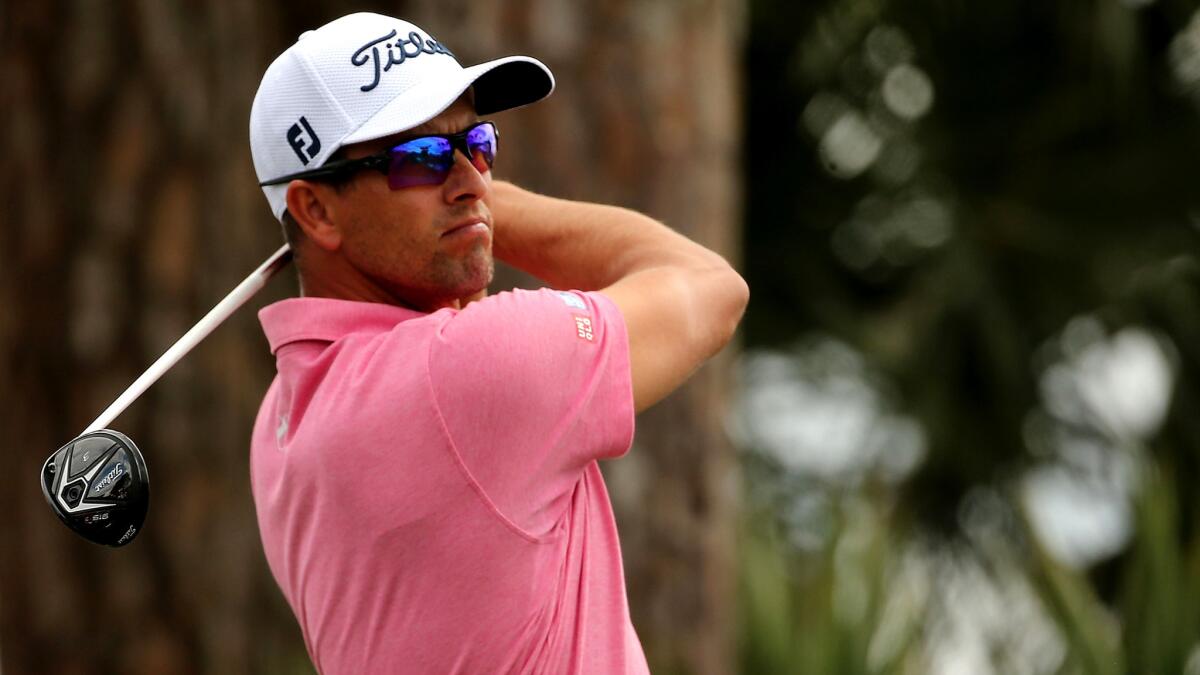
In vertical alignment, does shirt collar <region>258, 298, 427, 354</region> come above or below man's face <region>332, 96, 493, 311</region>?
below

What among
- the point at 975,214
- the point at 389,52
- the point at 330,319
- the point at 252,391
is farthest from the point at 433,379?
the point at 975,214

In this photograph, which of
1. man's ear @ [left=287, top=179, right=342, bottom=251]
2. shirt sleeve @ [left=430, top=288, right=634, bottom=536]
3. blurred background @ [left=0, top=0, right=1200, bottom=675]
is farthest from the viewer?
blurred background @ [left=0, top=0, right=1200, bottom=675]

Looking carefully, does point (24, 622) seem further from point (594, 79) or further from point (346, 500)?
point (346, 500)

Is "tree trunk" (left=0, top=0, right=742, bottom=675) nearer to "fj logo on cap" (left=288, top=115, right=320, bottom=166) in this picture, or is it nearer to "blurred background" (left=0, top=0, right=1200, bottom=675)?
"blurred background" (left=0, top=0, right=1200, bottom=675)

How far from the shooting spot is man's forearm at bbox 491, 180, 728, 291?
310 centimetres

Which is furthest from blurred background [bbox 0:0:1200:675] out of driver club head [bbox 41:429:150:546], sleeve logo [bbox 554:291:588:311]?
sleeve logo [bbox 554:291:588:311]

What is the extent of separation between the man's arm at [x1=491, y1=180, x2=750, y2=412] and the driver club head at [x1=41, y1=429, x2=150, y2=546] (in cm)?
70

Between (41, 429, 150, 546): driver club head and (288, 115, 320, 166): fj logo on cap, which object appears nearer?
(41, 429, 150, 546): driver club head

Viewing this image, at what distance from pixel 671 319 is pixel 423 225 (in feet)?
1.23

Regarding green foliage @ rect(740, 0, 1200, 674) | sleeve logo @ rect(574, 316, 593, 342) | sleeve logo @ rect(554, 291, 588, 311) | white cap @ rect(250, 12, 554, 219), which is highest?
white cap @ rect(250, 12, 554, 219)

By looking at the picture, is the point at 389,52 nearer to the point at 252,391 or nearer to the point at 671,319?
the point at 671,319

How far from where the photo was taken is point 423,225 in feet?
9.72

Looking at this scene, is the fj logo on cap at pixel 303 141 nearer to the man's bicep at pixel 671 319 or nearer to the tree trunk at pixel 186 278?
the man's bicep at pixel 671 319

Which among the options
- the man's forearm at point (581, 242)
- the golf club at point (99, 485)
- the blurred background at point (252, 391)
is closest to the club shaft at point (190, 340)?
the golf club at point (99, 485)
